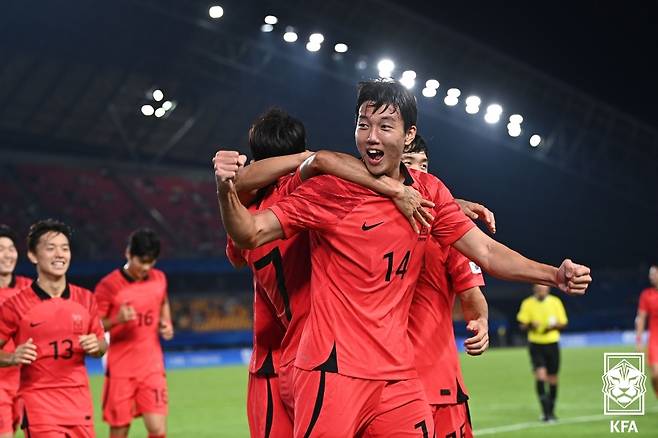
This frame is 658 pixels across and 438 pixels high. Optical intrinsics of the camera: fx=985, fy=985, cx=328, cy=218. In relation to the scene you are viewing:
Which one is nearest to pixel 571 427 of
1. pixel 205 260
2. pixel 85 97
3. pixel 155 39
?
pixel 155 39

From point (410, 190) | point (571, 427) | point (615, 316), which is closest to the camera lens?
point (410, 190)

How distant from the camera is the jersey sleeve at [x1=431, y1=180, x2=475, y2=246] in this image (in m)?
4.78

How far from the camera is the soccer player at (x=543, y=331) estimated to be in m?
15.4

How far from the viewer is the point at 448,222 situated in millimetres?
4785

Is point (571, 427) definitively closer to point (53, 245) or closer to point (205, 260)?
point (53, 245)

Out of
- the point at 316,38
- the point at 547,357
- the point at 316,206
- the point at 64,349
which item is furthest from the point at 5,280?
the point at 316,38

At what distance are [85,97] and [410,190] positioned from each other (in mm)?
33125

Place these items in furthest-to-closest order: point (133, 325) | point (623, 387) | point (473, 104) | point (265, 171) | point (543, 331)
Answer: point (473, 104) < point (543, 331) < point (623, 387) < point (133, 325) < point (265, 171)

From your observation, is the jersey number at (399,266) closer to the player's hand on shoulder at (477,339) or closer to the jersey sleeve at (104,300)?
the player's hand on shoulder at (477,339)

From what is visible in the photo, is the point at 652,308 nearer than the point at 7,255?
No

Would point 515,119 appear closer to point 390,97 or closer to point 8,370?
point 8,370

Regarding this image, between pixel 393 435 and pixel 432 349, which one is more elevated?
pixel 432 349

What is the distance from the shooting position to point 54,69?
1352 inches

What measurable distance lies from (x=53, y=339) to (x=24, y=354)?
1.65 ft
